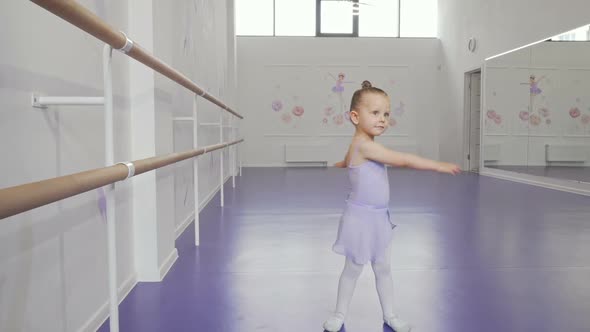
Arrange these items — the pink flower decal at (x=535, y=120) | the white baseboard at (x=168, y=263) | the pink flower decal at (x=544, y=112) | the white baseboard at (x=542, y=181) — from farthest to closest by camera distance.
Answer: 1. the pink flower decal at (x=535, y=120)
2. the pink flower decal at (x=544, y=112)
3. the white baseboard at (x=542, y=181)
4. the white baseboard at (x=168, y=263)

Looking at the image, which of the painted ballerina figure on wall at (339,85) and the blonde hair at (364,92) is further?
the painted ballerina figure on wall at (339,85)

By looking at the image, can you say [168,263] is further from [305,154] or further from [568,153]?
[305,154]

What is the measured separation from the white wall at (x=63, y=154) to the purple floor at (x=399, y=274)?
0.81ft

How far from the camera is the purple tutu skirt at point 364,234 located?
148cm

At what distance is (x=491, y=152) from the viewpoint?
7727 millimetres

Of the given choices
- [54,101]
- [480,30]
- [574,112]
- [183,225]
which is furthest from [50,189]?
[480,30]

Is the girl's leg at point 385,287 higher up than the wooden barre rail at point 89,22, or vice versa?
the wooden barre rail at point 89,22

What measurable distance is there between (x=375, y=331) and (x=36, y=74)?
125 centimetres

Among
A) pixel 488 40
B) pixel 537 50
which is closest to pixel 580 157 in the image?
pixel 537 50

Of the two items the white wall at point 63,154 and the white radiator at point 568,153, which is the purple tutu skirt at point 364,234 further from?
the white radiator at point 568,153

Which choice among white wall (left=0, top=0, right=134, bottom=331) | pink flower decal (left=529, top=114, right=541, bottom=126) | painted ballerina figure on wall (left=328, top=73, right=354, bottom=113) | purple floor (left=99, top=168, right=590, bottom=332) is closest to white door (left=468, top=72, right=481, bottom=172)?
pink flower decal (left=529, top=114, right=541, bottom=126)

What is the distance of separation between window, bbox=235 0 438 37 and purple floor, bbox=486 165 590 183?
13.8ft

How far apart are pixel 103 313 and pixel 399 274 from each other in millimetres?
1273

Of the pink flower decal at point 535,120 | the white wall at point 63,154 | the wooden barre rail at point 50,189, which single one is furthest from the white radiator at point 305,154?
the wooden barre rail at point 50,189
